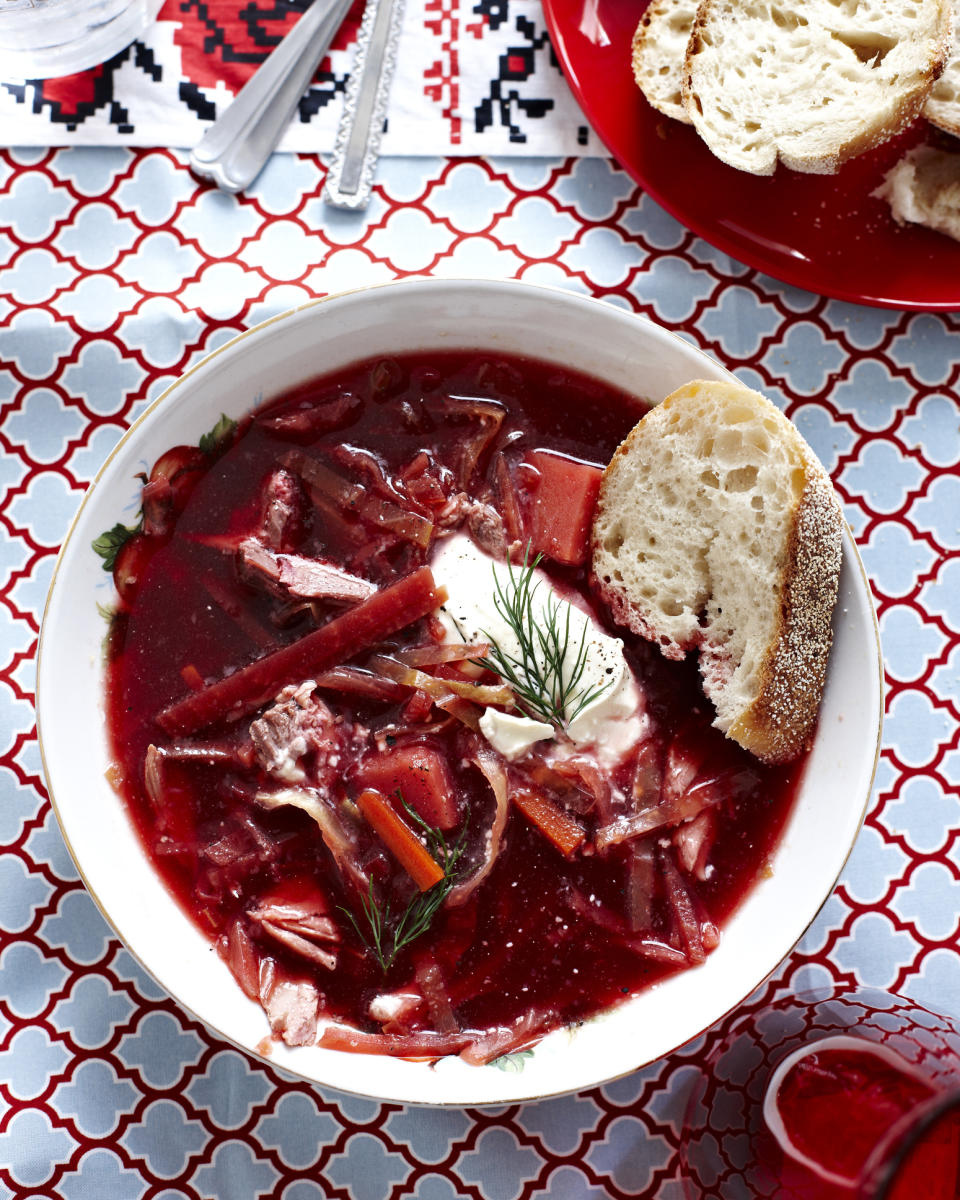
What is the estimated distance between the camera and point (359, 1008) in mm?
2846

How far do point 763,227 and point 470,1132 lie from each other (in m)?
2.93

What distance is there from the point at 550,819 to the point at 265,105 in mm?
2311

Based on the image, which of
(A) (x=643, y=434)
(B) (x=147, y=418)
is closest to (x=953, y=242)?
(A) (x=643, y=434)

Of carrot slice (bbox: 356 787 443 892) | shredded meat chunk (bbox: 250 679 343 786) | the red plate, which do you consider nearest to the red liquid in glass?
carrot slice (bbox: 356 787 443 892)

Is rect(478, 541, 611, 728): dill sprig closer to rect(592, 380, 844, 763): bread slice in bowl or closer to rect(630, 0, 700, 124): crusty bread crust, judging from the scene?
rect(592, 380, 844, 763): bread slice in bowl

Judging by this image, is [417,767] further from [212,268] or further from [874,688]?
[212,268]

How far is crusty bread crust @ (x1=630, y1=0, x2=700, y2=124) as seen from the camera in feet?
9.57

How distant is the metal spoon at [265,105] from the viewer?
298cm

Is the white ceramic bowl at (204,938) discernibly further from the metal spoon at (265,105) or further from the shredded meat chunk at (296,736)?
the metal spoon at (265,105)

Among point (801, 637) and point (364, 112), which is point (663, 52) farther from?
point (801, 637)

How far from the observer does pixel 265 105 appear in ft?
9.82

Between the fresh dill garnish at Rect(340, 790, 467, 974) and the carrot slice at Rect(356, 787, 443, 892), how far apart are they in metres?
0.04

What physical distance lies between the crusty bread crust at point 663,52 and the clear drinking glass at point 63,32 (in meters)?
1.50

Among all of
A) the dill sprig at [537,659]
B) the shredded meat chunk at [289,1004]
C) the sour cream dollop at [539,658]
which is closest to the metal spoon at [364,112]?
the sour cream dollop at [539,658]
